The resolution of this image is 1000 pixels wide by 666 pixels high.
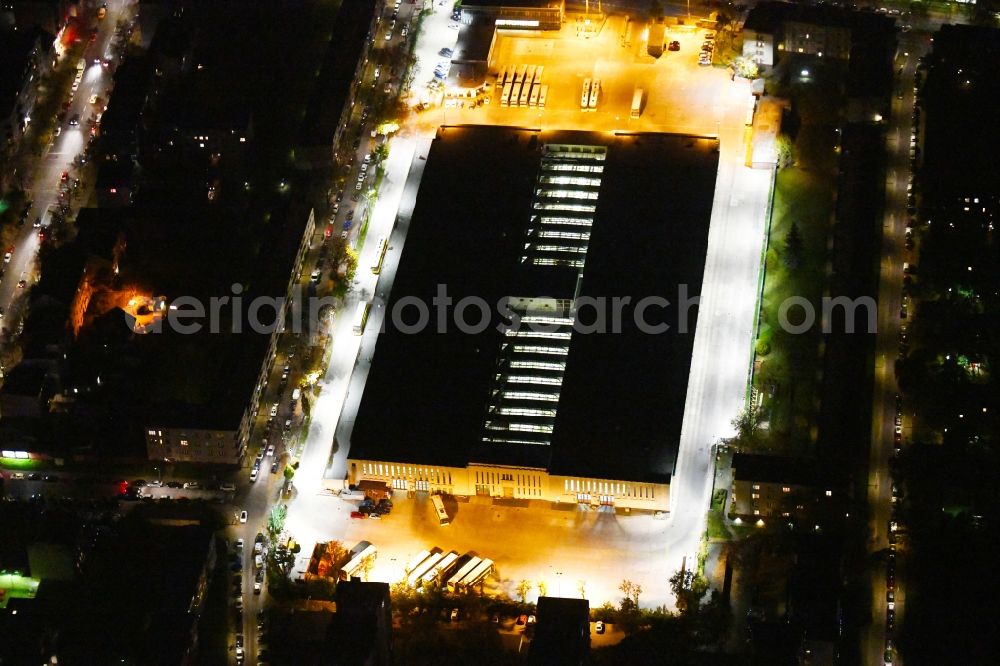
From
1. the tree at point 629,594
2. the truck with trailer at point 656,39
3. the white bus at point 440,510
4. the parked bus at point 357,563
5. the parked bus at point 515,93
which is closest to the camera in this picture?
the tree at point 629,594

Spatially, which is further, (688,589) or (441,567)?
(441,567)

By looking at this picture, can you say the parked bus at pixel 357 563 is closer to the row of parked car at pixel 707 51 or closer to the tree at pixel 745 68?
the tree at pixel 745 68

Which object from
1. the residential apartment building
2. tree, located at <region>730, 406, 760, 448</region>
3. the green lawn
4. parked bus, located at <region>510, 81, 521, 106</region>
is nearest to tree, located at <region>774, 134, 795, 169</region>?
the green lawn

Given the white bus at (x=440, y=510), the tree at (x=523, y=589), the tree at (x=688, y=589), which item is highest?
the white bus at (x=440, y=510)

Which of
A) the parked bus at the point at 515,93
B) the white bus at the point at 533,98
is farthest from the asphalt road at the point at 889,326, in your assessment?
the parked bus at the point at 515,93

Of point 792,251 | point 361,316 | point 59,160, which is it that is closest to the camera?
point 361,316

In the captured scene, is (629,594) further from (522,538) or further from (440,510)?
(440,510)

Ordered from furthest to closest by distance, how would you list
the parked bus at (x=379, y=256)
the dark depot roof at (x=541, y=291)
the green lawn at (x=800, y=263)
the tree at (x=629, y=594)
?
the parked bus at (x=379, y=256) → the green lawn at (x=800, y=263) → the dark depot roof at (x=541, y=291) → the tree at (x=629, y=594)

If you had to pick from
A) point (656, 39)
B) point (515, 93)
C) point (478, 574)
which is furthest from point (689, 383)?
point (656, 39)
